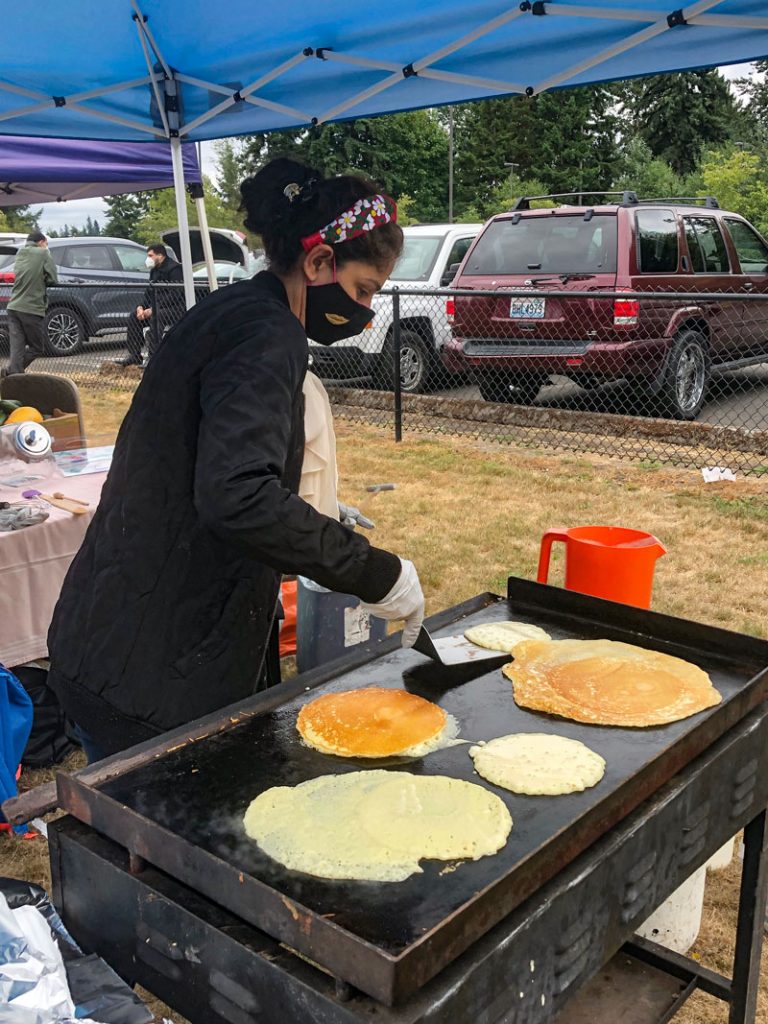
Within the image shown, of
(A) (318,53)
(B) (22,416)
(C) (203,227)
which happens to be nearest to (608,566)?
(A) (318,53)

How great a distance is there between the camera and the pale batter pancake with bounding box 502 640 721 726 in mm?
1894

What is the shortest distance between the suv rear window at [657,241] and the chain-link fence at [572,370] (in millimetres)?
423

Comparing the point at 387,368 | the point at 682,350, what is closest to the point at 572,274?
the point at 682,350

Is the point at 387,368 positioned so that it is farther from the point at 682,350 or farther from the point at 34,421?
the point at 34,421

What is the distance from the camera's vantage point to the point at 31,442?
420 centimetres

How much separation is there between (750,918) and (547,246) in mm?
6984

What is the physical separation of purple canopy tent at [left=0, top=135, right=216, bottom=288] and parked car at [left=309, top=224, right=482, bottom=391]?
2.67m

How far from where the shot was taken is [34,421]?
4.53m

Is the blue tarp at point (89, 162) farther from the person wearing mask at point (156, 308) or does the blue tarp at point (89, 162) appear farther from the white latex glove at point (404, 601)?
the white latex glove at point (404, 601)

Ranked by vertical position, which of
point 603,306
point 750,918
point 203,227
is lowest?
point 750,918

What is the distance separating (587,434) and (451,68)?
471cm

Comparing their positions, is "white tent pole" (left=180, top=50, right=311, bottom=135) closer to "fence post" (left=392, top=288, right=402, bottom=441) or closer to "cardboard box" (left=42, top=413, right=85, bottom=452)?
"cardboard box" (left=42, top=413, right=85, bottom=452)

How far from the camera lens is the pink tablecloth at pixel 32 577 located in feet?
11.1

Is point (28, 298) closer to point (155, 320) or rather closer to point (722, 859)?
point (155, 320)
